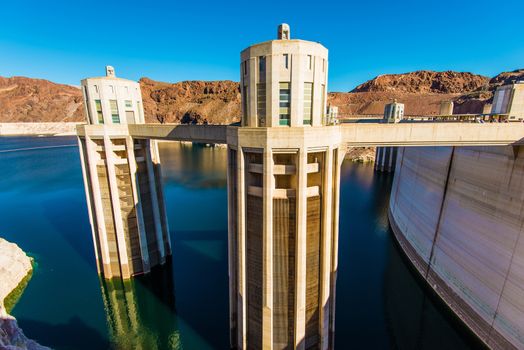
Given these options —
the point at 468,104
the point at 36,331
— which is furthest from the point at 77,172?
the point at 468,104

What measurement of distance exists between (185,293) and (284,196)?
18545mm

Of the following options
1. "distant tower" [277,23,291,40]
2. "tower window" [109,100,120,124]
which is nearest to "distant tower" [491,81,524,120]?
"distant tower" [277,23,291,40]

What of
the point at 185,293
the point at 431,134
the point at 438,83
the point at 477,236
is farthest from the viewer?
the point at 438,83

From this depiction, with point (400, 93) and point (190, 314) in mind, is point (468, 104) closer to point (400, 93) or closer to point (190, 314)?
point (400, 93)

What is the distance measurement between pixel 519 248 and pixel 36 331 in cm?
3598

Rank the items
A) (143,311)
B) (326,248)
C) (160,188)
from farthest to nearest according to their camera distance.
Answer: (160,188), (143,311), (326,248)

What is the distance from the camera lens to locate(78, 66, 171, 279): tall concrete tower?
899 inches

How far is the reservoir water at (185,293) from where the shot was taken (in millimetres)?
20938

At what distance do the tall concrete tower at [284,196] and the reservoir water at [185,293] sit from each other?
289 inches

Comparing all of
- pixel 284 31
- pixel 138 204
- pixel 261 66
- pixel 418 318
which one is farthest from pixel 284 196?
pixel 418 318

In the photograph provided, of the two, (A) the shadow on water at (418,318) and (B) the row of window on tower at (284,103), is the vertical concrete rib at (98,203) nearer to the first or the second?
(B) the row of window on tower at (284,103)

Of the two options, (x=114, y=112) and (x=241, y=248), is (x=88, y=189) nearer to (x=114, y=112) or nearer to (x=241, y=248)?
(x=114, y=112)

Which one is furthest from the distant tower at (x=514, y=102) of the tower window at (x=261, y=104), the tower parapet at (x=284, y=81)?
the tower window at (x=261, y=104)

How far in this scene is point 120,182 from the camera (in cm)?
2472
